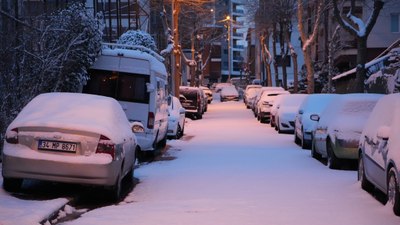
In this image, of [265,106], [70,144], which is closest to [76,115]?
[70,144]

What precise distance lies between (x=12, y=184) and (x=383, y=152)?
206 inches

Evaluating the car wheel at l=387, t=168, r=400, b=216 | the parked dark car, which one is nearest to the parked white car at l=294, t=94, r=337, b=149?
the car wheel at l=387, t=168, r=400, b=216

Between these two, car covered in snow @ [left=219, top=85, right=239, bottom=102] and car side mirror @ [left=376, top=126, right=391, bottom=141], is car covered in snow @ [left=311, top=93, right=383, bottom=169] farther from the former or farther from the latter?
car covered in snow @ [left=219, top=85, right=239, bottom=102]

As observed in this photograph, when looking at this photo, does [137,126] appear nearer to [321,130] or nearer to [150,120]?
[150,120]

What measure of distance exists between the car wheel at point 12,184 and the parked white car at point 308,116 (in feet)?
34.6

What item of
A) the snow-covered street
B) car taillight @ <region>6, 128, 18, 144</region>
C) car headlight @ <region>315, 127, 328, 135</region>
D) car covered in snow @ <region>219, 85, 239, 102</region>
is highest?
car taillight @ <region>6, 128, 18, 144</region>

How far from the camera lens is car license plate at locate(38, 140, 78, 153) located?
909cm

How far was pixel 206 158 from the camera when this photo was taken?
16.4 meters

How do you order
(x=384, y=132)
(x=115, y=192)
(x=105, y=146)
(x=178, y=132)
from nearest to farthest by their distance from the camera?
(x=384, y=132), (x=105, y=146), (x=115, y=192), (x=178, y=132)

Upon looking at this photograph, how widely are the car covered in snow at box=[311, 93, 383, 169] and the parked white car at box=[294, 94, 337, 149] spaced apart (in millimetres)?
4268

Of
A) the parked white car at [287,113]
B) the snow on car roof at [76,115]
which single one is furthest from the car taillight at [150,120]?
the parked white car at [287,113]

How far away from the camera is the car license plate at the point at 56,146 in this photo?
909 cm

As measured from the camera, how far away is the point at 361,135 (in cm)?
1101

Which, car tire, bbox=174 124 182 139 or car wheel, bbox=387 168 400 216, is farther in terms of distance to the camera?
car tire, bbox=174 124 182 139
